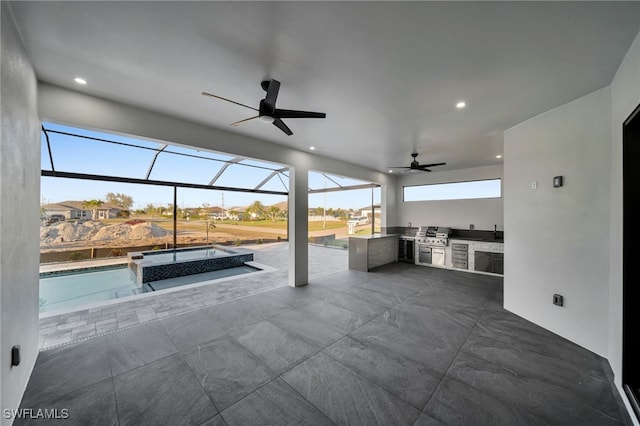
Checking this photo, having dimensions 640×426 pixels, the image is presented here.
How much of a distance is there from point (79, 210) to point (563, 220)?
851 centimetres

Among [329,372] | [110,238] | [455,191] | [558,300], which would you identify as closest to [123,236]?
[110,238]

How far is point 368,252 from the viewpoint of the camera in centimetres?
587

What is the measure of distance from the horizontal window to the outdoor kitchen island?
71.1 inches

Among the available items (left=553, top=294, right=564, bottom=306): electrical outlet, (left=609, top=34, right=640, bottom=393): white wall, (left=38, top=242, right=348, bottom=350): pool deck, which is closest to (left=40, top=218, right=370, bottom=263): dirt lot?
(left=38, top=242, right=348, bottom=350): pool deck

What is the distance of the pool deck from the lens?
2.73 metres

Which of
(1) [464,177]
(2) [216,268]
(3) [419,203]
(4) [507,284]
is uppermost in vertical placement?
(1) [464,177]

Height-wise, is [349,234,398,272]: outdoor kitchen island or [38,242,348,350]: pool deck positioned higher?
[349,234,398,272]: outdoor kitchen island

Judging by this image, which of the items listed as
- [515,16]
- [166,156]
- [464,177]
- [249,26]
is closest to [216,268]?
[166,156]

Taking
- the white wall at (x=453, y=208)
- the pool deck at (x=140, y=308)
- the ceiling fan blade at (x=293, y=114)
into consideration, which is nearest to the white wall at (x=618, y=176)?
the ceiling fan blade at (x=293, y=114)

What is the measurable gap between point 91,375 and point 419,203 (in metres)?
7.58

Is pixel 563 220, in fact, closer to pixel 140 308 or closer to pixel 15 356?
pixel 15 356

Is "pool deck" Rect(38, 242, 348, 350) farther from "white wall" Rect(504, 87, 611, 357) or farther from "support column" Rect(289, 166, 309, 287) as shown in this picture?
"white wall" Rect(504, 87, 611, 357)

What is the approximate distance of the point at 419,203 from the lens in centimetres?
723

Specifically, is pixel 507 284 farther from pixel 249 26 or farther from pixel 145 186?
pixel 145 186
